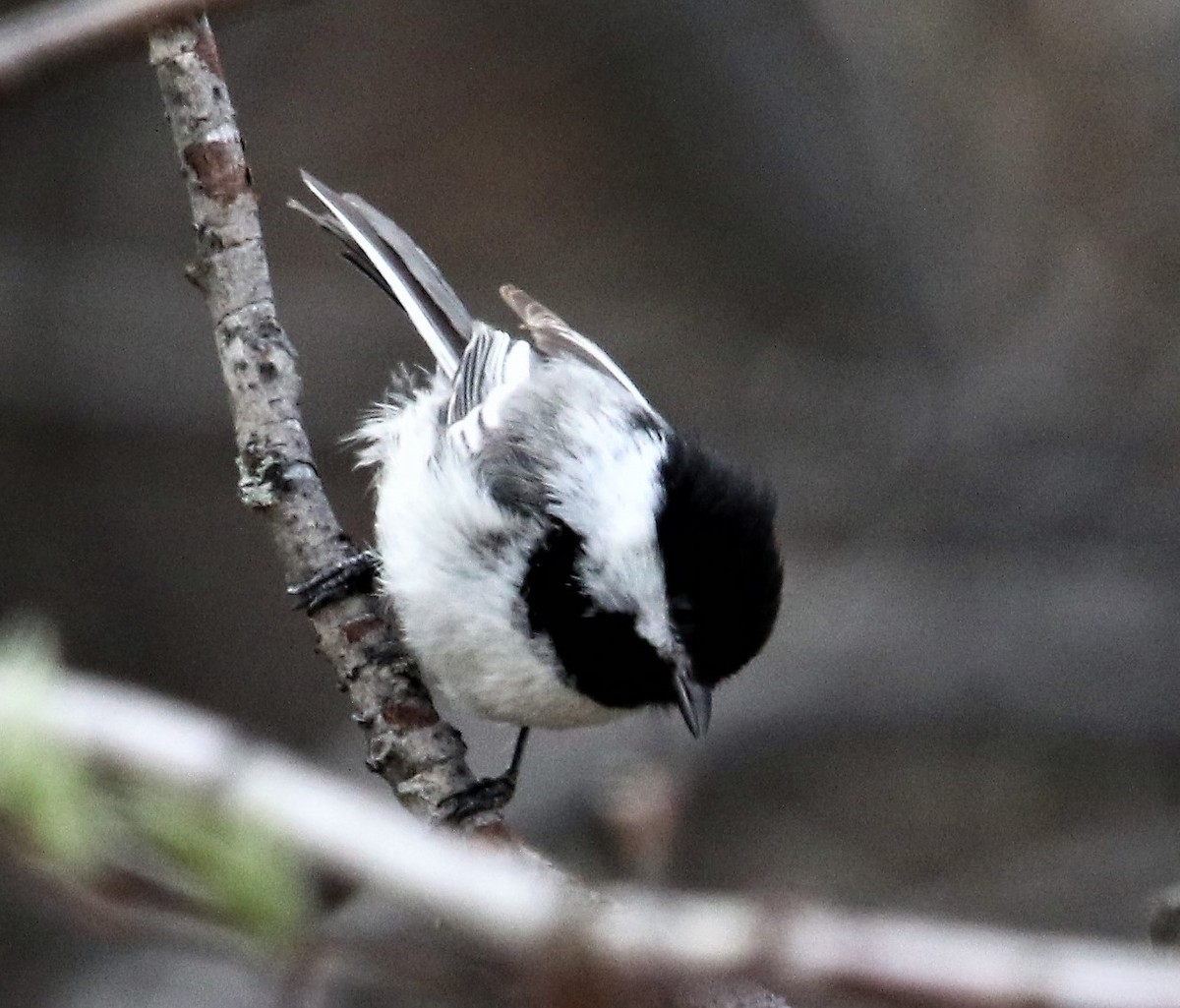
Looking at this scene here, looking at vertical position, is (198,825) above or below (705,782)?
below

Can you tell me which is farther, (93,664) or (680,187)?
(680,187)

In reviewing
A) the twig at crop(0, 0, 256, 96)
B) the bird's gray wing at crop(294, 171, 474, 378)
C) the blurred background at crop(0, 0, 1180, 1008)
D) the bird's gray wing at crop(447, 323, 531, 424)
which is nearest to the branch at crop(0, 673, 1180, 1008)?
the twig at crop(0, 0, 256, 96)

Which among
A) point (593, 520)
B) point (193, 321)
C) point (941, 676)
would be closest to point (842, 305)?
point (941, 676)

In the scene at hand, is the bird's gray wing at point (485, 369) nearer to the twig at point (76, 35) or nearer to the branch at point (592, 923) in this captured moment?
→ the twig at point (76, 35)

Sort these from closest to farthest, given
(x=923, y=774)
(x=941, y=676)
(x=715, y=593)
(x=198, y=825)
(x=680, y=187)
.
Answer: (x=198, y=825)
(x=715, y=593)
(x=941, y=676)
(x=923, y=774)
(x=680, y=187)

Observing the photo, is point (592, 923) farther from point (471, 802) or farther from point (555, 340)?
point (555, 340)

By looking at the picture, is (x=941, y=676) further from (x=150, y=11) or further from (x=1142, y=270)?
(x=150, y=11)

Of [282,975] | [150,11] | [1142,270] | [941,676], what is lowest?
[282,975]

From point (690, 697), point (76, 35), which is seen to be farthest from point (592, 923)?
point (690, 697)
